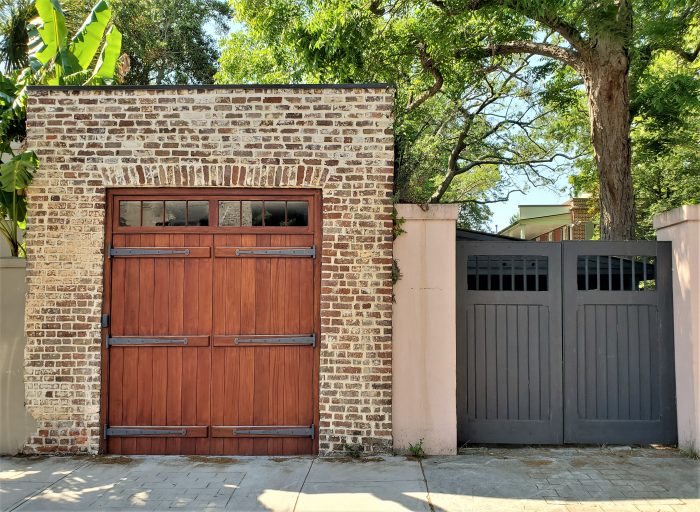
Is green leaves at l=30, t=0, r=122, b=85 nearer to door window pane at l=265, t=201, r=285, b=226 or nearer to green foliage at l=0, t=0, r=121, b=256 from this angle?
green foliage at l=0, t=0, r=121, b=256

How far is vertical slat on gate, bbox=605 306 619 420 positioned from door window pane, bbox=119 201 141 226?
5049 millimetres

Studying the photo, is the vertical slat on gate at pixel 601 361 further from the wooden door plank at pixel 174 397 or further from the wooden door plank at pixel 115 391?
the wooden door plank at pixel 115 391

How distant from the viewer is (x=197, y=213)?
22.3ft

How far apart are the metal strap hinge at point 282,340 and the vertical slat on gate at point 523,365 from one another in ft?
7.21

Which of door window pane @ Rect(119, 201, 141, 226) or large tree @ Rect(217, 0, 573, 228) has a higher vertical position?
large tree @ Rect(217, 0, 573, 228)

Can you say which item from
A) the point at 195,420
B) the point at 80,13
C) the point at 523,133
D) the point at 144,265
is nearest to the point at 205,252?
the point at 144,265

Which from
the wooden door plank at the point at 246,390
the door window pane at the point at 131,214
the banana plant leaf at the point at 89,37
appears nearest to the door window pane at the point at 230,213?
the door window pane at the point at 131,214

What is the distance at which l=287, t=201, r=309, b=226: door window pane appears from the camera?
6.77 meters

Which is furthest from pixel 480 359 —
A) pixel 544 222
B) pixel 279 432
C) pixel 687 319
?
pixel 544 222

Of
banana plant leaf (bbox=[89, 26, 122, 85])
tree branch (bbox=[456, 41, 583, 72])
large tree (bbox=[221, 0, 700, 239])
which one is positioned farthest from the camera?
tree branch (bbox=[456, 41, 583, 72])

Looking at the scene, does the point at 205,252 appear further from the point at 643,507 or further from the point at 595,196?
the point at 595,196

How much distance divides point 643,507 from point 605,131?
7212mm

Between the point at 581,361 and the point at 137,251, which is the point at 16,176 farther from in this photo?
the point at 581,361

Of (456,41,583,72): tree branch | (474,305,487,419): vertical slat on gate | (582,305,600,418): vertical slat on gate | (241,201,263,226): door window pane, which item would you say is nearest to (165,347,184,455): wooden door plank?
(241,201,263,226): door window pane
